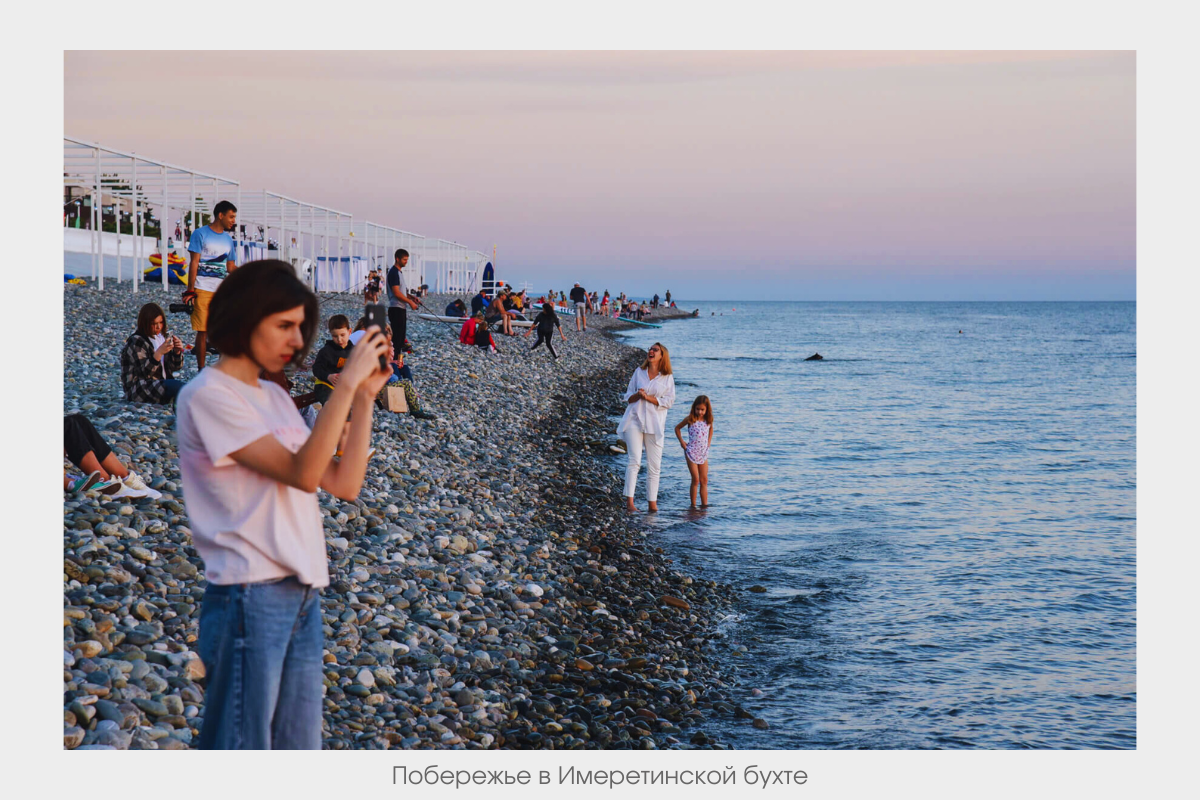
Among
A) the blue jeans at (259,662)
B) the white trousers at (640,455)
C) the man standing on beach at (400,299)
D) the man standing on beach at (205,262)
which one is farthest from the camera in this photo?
the man standing on beach at (400,299)

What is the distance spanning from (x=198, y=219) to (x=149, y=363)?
24708 millimetres

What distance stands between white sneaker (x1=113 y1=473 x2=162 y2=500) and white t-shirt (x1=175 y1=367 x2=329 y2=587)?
5.36 metres

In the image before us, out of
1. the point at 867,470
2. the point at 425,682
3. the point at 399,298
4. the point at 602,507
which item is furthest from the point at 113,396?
the point at 867,470

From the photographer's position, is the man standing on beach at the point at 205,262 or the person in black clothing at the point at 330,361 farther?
the man standing on beach at the point at 205,262

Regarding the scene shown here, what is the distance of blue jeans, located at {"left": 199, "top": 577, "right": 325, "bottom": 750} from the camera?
2.53m

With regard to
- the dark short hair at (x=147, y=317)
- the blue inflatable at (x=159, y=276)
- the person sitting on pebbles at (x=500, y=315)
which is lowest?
the dark short hair at (x=147, y=317)

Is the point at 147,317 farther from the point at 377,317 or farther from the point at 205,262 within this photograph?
the point at 377,317

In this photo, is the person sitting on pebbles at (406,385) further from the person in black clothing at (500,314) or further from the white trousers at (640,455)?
the person in black clothing at (500,314)

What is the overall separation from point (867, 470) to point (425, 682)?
40.9 ft

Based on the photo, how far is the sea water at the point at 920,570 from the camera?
265 inches

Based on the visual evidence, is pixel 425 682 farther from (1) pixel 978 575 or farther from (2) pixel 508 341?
(2) pixel 508 341

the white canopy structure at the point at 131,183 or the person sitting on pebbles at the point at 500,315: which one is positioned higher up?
the white canopy structure at the point at 131,183

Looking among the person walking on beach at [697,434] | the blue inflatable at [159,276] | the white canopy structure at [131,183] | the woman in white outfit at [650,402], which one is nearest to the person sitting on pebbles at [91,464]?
the woman in white outfit at [650,402]

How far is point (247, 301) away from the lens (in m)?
2.45
